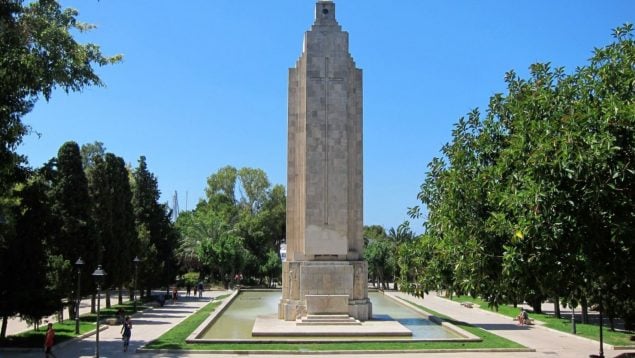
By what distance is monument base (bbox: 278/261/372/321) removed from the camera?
2780cm

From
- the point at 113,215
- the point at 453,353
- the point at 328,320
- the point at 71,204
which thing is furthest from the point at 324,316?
the point at 113,215

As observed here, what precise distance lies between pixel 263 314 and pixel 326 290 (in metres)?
5.80

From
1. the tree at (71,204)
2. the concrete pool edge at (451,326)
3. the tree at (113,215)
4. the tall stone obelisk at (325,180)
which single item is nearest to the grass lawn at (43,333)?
the tree at (71,204)

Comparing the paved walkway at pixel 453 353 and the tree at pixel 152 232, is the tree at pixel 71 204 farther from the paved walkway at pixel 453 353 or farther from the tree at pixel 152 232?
the tree at pixel 152 232

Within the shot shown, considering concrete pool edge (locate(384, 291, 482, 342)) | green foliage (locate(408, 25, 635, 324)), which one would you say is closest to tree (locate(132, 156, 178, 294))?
concrete pool edge (locate(384, 291, 482, 342))

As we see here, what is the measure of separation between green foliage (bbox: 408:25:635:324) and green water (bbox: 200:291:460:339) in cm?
999

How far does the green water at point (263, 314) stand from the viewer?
Answer: 2523 cm

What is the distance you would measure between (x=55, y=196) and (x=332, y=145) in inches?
500

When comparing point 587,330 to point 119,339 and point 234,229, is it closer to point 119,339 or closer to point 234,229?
point 119,339

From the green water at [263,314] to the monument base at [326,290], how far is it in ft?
5.69

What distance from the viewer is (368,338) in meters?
24.0

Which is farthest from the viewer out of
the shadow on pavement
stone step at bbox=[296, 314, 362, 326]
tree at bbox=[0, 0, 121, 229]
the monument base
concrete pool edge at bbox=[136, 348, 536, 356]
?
the shadow on pavement

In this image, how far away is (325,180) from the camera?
29422mm

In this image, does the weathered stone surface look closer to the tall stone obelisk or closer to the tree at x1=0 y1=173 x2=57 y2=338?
the tall stone obelisk
